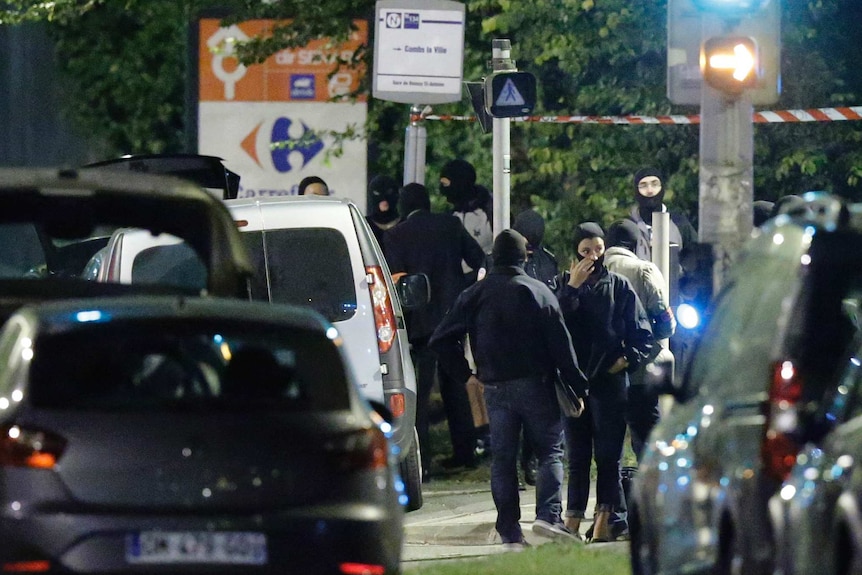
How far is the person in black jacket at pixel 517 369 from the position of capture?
39.1 feet

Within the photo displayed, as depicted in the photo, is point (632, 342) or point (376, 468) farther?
point (632, 342)

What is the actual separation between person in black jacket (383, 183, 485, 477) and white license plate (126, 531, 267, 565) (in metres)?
7.68

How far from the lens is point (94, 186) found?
30.3 feet

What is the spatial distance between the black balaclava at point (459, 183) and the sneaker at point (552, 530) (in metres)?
4.43

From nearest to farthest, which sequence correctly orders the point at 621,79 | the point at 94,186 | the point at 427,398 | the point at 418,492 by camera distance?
1. the point at 94,186
2. the point at 418,492
3. the point at 427,398
4. the point at 621,79

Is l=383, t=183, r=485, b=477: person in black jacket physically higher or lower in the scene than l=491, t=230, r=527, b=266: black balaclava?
lower

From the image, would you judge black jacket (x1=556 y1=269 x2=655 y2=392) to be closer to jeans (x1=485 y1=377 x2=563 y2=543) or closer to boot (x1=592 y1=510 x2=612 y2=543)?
jeans (x1=485 y1=377 x2=563 y2=543)

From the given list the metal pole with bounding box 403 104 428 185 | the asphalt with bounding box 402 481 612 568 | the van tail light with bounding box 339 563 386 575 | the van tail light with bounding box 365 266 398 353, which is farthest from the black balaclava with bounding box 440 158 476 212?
the van tail light with bounding box 339 563 386 575

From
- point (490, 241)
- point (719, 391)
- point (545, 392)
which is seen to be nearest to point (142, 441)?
point (719, 391)

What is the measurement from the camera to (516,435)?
12.1m

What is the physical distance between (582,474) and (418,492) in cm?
116

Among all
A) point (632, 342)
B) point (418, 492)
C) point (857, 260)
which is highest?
point (857, 260)

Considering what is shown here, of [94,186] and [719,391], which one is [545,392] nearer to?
[94,186]

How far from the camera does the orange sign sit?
22.1 meters
